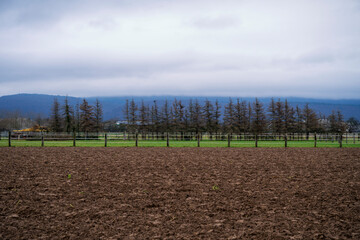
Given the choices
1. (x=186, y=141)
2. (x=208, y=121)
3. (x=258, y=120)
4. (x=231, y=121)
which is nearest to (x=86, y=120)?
(x=208, y=121)

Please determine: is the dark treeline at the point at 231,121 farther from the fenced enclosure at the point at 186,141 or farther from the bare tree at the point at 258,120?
the fenced enclosure at the point at 186,141

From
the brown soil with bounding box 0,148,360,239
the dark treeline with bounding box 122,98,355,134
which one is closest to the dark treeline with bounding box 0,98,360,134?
the dark treeline with bounding box 122,98,355,134

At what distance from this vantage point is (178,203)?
364 inches

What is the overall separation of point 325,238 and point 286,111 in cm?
8487

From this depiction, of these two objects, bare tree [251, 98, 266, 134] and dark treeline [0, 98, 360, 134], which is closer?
bare tree [251, 98, 266, 134]

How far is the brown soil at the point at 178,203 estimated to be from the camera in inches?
280

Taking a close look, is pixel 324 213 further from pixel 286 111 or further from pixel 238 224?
pixel 286 111

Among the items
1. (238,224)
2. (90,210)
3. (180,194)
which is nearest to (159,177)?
(180,194)

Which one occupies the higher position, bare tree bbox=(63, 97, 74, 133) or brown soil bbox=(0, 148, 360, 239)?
bare tree bbox=(63, 97, 74, 133)

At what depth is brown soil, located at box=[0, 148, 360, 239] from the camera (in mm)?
7102

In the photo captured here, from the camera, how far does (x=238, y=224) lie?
7.53 metres

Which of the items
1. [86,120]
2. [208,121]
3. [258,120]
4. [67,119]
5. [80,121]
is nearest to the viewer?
[208,121]

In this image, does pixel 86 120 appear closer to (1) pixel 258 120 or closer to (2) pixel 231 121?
(2) pixel 231 121

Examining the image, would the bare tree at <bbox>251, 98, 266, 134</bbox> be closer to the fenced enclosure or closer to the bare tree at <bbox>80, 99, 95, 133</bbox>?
the fenced enclosure
